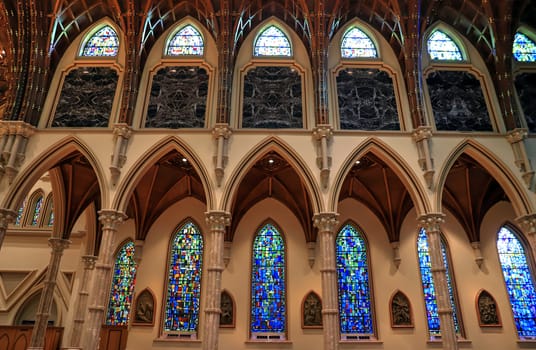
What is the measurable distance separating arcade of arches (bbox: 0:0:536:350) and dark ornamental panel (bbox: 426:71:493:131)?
77mm

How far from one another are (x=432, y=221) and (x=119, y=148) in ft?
33.0

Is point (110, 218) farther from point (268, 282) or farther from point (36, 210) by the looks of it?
point (36, 210)

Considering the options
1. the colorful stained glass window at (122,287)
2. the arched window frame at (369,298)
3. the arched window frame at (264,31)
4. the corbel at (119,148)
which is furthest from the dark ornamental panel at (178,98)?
the arched window frame at (369,298)

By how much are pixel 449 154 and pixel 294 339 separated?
8672 millimetres

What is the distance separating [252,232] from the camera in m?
17.1

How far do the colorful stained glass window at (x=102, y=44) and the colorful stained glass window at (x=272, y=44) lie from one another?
545cm

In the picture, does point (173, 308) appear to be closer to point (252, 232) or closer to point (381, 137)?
point (252, 232)

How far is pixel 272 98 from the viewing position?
14531 millimetres

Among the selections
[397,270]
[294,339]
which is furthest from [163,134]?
[397,270]

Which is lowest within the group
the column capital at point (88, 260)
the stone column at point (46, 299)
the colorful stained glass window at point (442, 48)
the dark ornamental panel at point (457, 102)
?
the stone column at point (46, 299)

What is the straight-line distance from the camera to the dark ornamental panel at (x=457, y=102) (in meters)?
14.0

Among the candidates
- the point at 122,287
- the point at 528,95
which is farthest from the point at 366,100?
the point at 122,287

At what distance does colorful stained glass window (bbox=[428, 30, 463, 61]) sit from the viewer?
51.3 ft

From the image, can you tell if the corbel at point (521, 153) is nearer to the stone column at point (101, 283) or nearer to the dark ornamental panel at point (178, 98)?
the dark ornamental panel at point (178, 98)
